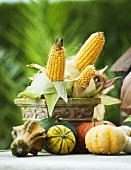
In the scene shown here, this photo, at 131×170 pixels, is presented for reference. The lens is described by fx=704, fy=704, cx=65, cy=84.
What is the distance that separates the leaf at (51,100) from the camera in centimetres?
262

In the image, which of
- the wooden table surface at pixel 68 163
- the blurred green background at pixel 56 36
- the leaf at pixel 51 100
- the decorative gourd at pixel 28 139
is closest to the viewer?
the wooden table surface at pixel 68 163

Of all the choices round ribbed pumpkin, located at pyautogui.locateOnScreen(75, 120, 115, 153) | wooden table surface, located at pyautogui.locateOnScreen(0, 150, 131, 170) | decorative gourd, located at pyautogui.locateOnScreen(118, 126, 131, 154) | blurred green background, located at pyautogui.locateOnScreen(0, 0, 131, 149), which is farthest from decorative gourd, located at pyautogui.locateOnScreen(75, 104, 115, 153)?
blurred green background, located at pyautogui.locateOnScreen(0, 0, 131, 149)

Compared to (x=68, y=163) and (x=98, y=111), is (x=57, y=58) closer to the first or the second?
(x=98, y=111)

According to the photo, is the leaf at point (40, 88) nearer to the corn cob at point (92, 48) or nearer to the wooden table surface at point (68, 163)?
the corn cob at point (92, 48)

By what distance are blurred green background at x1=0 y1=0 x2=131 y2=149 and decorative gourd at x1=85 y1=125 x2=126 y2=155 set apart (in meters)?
3.76

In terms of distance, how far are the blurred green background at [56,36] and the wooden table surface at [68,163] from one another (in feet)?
Result: 12.8

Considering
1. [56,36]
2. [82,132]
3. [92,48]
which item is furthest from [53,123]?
[56,36]

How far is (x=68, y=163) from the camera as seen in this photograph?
2.05 metres

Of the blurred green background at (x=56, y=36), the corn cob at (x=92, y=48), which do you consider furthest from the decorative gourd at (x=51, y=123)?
the blurred green background at (x=56, y=36)

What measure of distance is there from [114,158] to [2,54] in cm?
432

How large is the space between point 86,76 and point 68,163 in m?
0.67

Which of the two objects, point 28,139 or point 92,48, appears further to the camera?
point 92,48

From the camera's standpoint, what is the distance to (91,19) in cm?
639

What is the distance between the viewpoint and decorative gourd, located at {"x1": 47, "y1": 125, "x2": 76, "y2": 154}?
8.11 feet
